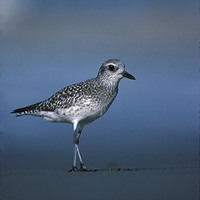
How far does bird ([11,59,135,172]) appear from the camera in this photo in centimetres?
1118

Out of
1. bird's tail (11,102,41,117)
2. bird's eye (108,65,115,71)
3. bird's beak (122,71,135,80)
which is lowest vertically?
bird's tail (11,102,41,117)

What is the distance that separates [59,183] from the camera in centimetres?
889

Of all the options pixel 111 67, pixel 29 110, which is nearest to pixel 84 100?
pixel 111 67

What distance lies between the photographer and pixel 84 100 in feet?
Answer: 36.8

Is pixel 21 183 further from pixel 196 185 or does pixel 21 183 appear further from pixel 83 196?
pixel 196 185

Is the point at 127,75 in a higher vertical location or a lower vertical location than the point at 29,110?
higher

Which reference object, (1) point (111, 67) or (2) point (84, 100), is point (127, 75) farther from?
(2) point (84, 100)

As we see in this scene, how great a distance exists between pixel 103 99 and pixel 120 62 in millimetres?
900

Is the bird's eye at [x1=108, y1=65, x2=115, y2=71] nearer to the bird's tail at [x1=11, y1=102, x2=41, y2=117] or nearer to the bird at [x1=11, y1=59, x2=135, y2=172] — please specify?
the bird at [x1=11, y1=59, x2=135, y2=172]

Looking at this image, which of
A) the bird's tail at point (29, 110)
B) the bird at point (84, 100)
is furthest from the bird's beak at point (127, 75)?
the bird's tail at point (29, 110)

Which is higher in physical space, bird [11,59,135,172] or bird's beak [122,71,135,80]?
bird's beak [122,71,135,80]

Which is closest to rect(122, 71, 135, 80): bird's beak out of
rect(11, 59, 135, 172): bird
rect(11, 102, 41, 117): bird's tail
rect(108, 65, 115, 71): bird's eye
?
rect(11, 59, 135, 172): bird

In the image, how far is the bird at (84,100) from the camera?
1118 cm

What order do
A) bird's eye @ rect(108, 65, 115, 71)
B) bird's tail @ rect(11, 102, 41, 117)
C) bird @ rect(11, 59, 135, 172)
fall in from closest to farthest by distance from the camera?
bird @ rect(11, 59, 135, 172) < bird's eye @ rect(108, 65, 115, 71) < bird's tail @ rect(11, 102, 41, 117)
